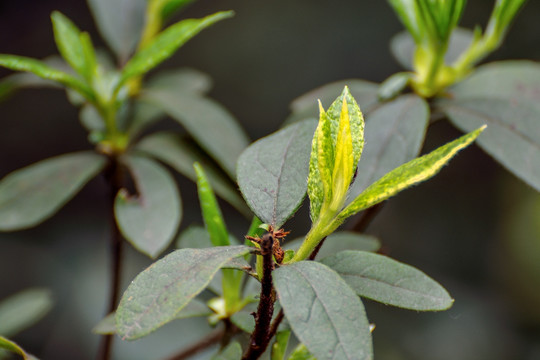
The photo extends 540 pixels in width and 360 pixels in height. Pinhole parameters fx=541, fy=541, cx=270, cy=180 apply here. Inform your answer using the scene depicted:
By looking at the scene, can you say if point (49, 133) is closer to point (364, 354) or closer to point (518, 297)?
point (518, 297)

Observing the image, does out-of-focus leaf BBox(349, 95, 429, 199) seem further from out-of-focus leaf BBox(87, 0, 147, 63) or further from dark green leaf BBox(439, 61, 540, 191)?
out-of-focus leaf BBox(87, 0, 147, 63)

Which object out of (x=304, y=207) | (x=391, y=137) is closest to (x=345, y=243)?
(x=391, y=137)

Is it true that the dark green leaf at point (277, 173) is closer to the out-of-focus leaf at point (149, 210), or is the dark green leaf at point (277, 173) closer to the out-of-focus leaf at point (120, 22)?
the out-of-focus leaf at point (149, 210)

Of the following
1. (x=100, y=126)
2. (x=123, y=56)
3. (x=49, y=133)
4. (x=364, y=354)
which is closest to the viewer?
(x=364, y=354)

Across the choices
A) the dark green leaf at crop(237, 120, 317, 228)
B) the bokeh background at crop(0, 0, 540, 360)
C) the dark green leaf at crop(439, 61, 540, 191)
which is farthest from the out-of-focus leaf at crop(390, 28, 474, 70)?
→ the bokeh background at crop(0, 0, 540, 360)

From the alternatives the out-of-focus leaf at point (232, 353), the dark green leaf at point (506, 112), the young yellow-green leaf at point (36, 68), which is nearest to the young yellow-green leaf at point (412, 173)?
the out-of-focus leaf at point (232, 353)

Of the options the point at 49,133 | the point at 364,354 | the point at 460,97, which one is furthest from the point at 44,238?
the point at 364,354
